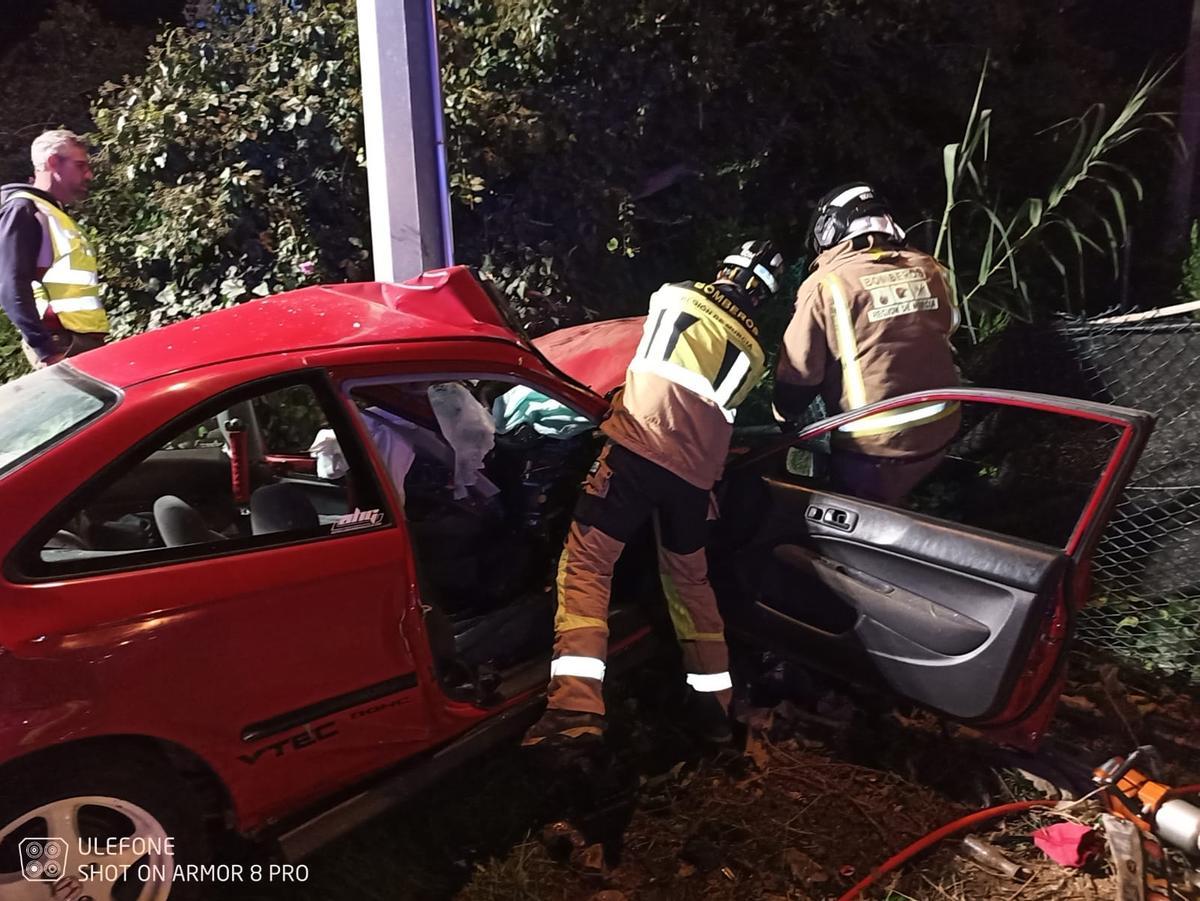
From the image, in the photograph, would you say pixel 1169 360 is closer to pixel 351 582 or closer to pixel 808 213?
pixel 351 582

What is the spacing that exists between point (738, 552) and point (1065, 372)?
76.6 inches

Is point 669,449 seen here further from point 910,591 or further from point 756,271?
point 910,591

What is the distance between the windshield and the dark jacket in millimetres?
2330

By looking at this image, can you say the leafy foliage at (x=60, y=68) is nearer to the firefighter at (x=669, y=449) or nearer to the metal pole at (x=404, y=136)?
the metal pole at (x=404, y=136)

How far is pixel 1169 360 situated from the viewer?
348cm

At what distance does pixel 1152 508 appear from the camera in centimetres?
337

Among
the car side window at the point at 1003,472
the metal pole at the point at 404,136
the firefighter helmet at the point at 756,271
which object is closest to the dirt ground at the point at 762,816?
the car side window at the point at 1003,472

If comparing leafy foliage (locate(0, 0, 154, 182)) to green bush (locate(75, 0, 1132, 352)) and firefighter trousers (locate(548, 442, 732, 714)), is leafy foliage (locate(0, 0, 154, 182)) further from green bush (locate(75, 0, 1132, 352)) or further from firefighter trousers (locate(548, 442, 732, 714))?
firefighter trousers (locate(548, 442, 732, 714))

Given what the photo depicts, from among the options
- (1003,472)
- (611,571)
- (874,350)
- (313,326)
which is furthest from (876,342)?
(313,326)

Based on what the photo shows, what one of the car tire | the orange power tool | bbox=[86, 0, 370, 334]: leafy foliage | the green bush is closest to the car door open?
the orange power tool

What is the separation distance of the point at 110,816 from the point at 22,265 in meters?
3.40

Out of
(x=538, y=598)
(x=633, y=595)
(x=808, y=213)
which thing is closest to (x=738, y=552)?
(x=633, y=595)

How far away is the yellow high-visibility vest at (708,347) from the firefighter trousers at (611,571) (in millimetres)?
286

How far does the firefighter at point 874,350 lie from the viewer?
10.6 ft
